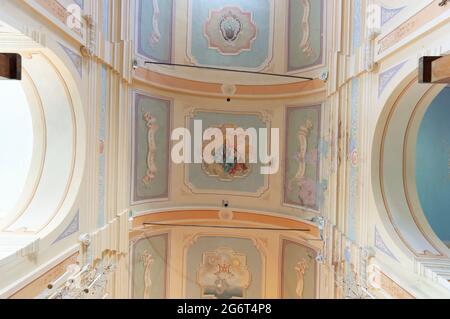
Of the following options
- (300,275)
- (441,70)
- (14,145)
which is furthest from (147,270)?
(441,70)

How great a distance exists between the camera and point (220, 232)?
7.57 m

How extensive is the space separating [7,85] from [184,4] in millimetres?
4381

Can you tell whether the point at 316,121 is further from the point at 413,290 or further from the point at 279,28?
the point at 413,290

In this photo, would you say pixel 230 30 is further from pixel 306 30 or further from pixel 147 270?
pixel 147 270

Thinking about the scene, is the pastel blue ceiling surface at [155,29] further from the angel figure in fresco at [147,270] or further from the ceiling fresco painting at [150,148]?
the angel figure in fresco at [147,270]

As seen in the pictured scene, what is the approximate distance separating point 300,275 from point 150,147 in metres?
4.11

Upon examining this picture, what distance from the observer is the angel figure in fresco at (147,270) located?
266 inches

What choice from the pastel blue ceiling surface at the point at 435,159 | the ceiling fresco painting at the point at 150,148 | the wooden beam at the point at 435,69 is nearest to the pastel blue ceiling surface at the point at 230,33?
the ceiling fresco painting at the point at 150,148

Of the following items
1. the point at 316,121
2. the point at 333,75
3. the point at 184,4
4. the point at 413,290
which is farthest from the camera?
the point at 184,4

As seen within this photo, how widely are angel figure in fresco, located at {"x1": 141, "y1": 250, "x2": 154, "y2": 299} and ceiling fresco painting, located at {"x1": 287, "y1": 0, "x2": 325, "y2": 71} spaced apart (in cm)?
513

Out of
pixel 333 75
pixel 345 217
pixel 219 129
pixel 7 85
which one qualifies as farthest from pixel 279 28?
pixel 7 85

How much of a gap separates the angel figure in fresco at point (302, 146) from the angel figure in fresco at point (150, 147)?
310cm

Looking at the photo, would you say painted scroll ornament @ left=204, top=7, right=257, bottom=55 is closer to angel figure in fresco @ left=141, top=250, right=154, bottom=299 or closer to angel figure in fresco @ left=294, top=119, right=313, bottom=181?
angel figure in fresco @ left=294, top=119, right=313, bottom=181

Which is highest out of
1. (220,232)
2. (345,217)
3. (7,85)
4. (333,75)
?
(333,75)
